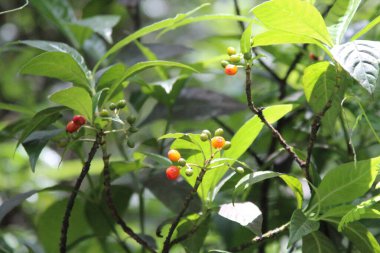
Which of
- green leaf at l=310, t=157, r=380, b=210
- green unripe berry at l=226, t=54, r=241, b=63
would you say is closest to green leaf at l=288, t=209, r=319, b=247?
green leaf at l=310, t=157, r=380, b=210

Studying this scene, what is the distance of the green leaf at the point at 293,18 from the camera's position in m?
0.95

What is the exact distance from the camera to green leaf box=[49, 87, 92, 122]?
101 cm

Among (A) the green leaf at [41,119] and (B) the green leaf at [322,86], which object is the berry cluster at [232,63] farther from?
(A) the green leaf at [41,119]

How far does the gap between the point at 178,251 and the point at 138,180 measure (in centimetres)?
42

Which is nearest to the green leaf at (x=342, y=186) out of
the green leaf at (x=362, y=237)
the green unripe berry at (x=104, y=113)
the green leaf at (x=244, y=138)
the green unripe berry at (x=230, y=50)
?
the green leaf at (x=362, y=237)

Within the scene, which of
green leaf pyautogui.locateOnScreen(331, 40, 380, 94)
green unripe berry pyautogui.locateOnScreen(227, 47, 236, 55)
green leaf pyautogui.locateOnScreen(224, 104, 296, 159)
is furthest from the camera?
green leaf pyautogui.locateOnScreen(224, 104, 296, 159)

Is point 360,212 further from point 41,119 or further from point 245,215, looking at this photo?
point 41,119

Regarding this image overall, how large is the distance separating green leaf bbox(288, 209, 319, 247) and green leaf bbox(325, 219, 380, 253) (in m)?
0.06

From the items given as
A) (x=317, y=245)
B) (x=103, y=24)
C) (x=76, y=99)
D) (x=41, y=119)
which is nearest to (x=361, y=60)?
(x=317, y=245)

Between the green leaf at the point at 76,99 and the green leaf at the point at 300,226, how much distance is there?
1.19 ft

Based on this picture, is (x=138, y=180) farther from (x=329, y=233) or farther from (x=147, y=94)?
(x=329, y=233)

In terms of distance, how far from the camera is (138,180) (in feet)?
4.75

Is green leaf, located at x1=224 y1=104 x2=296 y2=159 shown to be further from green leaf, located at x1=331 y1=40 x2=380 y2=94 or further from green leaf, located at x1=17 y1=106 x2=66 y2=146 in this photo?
green leaf, located at x1=17 y1=106 x2=66 y2=146

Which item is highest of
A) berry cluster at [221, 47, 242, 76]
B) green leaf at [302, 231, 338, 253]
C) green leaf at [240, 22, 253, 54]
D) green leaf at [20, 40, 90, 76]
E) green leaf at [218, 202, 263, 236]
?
green leaf at [240, 22, 253, 54]
